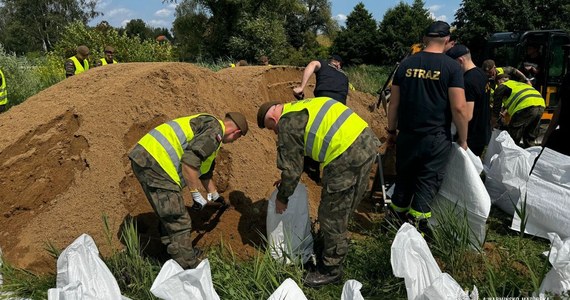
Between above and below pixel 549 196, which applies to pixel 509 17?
above

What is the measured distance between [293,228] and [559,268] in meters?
1.80

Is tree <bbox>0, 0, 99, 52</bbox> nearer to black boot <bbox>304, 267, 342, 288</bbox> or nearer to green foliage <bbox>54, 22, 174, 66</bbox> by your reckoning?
green foliage <bbox>54, 22, 174, 66</bbox>

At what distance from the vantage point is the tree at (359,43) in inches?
1267

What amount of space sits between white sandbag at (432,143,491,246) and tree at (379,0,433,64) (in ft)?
91.2

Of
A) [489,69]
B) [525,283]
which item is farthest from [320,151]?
[489,69]

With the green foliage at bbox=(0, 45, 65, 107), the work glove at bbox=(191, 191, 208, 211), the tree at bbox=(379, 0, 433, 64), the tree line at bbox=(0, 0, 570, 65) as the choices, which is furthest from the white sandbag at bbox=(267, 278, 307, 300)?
the tree at bbox=(379, 0, 433, 64)

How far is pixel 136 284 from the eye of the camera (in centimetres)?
296

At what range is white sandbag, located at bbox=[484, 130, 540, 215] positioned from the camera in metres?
4.56

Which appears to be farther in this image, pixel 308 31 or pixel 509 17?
pixel 308 31

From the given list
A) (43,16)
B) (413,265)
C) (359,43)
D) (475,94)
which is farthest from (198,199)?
(43,16)

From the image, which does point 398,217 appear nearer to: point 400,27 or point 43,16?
point 400,27

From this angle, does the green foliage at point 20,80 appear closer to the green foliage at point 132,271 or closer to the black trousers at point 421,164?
the green foliage at point 132,271

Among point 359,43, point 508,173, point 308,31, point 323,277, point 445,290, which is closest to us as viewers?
point 445,290

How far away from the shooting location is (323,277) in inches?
127
